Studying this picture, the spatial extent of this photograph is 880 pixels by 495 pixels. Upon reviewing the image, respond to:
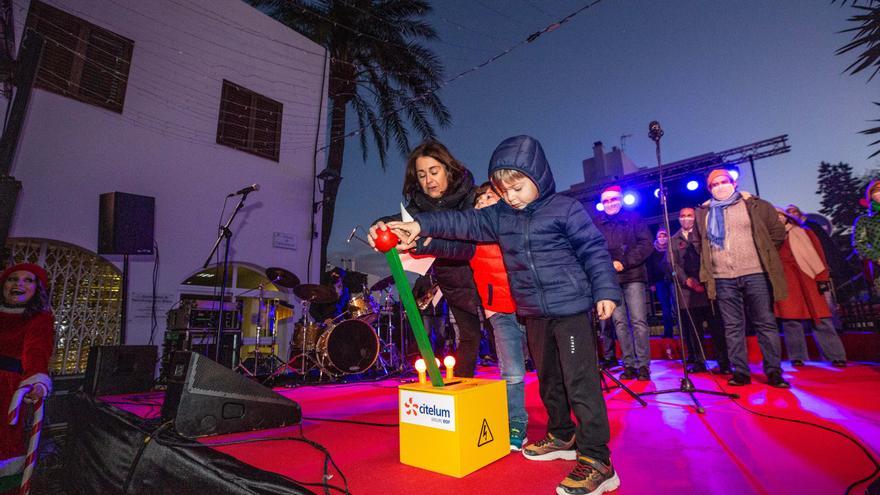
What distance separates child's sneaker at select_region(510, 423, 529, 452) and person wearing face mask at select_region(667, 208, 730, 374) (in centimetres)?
345

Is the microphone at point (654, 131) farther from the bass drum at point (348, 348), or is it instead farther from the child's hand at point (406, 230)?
the bass drum at point (348, 348)

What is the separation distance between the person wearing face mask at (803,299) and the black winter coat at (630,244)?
65.7 inches

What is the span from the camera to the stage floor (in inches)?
61.6

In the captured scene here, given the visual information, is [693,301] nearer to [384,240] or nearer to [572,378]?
[572,378]

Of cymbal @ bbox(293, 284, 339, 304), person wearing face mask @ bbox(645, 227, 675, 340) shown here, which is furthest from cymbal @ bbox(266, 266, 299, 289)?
person wearing face mask @ bbox(645, 227, 675, 340)

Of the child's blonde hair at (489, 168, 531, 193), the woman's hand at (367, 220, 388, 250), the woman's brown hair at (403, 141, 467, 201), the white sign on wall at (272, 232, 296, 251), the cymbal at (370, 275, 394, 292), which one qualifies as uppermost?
the white sign on wall at (272, 232, 296, 251)

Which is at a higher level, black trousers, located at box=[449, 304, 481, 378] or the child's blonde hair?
the child's blonde hair

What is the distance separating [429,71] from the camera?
454 inches

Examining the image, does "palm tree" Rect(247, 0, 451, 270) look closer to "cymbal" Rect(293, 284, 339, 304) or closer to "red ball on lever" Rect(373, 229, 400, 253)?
"cymbal" Rect(293, 284, 339, 304)

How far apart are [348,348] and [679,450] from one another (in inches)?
190

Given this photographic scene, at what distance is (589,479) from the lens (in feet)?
4.90

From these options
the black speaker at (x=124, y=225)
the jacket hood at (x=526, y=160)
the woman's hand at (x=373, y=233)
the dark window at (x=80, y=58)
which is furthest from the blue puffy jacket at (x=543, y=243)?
the dark window at (x=80, y=58)

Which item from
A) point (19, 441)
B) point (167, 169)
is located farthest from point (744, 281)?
point (167, 169)

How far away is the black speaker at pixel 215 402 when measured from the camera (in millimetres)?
2338
